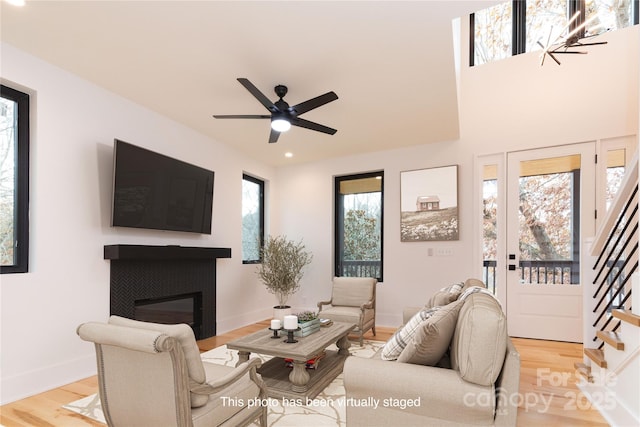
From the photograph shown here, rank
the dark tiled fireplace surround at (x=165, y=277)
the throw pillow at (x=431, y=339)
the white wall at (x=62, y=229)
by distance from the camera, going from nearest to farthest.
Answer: the throw pillow at (x=431, y=339) < the white wall at (x=62, y=229) < the dark tiled fireplace surround at (x=165, y=277)

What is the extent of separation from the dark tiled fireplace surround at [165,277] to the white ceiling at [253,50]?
1603 millimetres

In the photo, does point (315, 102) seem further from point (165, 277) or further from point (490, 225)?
point (490, 225)

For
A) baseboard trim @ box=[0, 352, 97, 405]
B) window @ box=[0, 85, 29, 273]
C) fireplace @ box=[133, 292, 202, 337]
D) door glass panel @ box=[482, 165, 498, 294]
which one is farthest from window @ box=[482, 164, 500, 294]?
window @ box=[0, 85, 29, 273]

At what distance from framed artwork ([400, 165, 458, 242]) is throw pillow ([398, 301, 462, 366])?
3231mm

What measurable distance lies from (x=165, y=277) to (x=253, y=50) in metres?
2.68

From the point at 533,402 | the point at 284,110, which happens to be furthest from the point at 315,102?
the point at 533,402

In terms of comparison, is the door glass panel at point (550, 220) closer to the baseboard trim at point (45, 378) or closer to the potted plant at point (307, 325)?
the potted plant at point (307, 325)

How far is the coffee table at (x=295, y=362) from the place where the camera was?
2608 mm

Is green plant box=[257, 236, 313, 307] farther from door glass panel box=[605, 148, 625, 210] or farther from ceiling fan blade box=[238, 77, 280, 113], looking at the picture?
door glass panel box=[605, 148, 625, 210]

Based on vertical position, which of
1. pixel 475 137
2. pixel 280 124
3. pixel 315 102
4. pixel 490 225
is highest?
pixel 475 137

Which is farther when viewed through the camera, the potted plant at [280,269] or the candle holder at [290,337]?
the potted plant at [280,269]

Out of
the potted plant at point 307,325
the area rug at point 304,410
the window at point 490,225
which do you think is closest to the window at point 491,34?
the window at point 490,225

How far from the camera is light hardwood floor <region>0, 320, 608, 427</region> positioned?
2404mm

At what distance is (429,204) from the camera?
513 cm
